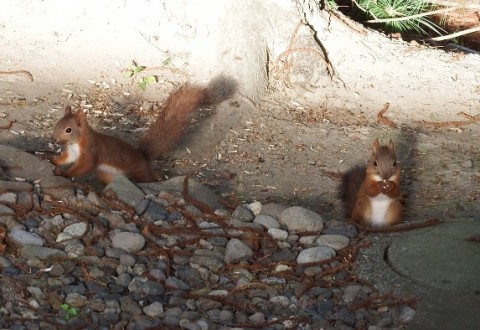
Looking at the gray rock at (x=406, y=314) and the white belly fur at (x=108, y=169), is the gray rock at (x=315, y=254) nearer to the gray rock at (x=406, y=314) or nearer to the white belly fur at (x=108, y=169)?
the gray rock at (x=406, y=314)

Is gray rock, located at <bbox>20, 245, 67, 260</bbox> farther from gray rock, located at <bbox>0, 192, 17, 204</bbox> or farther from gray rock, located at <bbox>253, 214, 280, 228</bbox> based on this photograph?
gray rock, located at <bbox>253, 214, 280, 228</bbox>

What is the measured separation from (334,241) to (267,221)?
35cm

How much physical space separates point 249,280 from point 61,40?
3382mm

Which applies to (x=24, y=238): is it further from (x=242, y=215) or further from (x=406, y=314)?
(x=406, y=314)

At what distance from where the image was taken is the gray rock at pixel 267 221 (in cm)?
419

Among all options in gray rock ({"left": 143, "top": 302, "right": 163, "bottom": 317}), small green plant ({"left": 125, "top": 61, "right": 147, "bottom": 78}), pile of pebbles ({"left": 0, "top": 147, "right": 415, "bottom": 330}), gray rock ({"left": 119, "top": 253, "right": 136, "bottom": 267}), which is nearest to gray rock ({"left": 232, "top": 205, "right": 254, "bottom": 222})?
pile of pebbles ({"left": 0, "top": 147, "right": 415, "bottom": 330})

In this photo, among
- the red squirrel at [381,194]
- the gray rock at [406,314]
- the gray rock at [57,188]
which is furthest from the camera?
the red squirrel at [381,194]

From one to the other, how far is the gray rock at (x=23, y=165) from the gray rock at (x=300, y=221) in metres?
1.31

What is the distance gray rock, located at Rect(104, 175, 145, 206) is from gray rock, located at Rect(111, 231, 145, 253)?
358mm

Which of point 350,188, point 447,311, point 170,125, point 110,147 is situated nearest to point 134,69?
point 170,125

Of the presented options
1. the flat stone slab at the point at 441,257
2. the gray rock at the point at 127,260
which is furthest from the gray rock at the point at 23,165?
the flat stone slab at the point at 441,257

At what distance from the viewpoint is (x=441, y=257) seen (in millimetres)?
3785

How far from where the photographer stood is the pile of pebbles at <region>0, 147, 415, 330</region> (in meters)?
3.44

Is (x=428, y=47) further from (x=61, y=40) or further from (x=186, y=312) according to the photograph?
(x=186, y=312)
